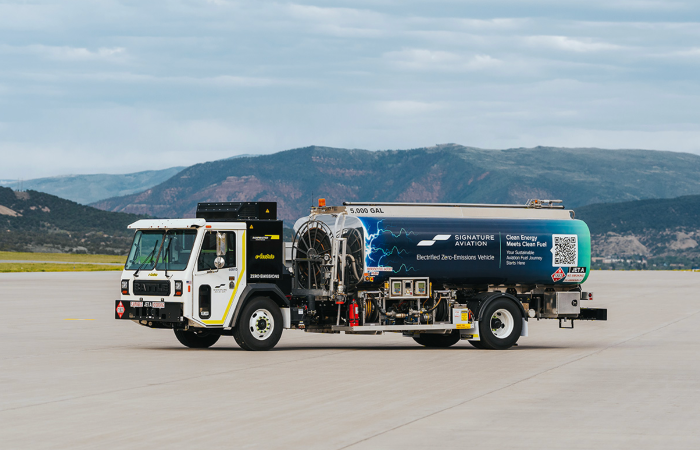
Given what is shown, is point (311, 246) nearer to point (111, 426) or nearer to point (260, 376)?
point (260, 376)

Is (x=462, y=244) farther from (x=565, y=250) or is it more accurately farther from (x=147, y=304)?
(x=147, y=304)

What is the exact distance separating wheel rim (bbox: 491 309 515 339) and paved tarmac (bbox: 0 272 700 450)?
2.02ft

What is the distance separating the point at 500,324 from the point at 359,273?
11.7ft

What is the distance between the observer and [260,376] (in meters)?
17.1

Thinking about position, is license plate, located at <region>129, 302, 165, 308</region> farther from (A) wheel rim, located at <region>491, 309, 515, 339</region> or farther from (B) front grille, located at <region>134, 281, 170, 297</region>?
(A) wheel rim, located at <region>491, 309, 515, 339</region>

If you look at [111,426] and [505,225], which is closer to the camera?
[111,426]

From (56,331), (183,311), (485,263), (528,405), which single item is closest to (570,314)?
(485,263)

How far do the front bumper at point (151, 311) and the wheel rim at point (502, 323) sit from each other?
22.6 ft

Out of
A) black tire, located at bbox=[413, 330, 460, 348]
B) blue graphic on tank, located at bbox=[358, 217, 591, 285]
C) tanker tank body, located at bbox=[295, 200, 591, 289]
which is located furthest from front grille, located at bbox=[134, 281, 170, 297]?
black tire, located at bbox=[413, 330, 460, 348]

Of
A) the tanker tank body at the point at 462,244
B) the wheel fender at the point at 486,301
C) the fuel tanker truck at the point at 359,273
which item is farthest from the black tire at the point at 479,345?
the tanker tank body at the point at 462,244

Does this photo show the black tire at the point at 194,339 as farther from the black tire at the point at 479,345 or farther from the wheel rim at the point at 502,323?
the wheel rim at the point at 502,323

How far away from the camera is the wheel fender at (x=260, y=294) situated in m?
21.4

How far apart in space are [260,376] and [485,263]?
784cm

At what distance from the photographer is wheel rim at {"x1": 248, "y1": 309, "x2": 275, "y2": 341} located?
2175 centimetres
